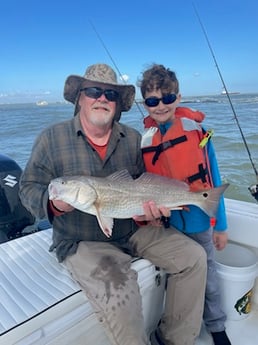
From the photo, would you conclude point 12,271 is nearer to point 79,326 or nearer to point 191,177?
point 79,326

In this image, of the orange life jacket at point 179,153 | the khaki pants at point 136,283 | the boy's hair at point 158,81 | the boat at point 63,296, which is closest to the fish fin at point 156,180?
the orange life jacket at point 179,153

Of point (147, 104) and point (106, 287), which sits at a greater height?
point (147, 104)

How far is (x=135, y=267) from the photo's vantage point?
1.88 meters

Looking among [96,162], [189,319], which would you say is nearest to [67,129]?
[96,162]

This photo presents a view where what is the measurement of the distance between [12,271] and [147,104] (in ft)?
4.33

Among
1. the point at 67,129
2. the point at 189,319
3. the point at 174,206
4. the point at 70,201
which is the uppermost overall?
the point at 67,129

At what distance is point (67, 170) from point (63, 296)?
72 centimetres

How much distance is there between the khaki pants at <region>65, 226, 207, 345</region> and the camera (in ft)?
5.19

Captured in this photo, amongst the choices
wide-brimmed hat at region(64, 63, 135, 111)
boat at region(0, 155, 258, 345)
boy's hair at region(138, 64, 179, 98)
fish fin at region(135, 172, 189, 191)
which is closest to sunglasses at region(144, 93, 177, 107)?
boy's hair at region(138, 64, 179, 98)

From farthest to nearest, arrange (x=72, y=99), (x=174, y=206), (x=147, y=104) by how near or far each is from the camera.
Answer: (x=72, y=99)
(x=147, y=104)
(x=174, y=206)

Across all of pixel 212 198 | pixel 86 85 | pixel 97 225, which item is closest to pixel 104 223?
pixel 97 225

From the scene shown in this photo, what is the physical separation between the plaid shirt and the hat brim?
0.81ft

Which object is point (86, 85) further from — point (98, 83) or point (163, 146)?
point (163, 146)

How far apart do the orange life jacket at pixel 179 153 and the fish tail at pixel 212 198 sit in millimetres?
194
